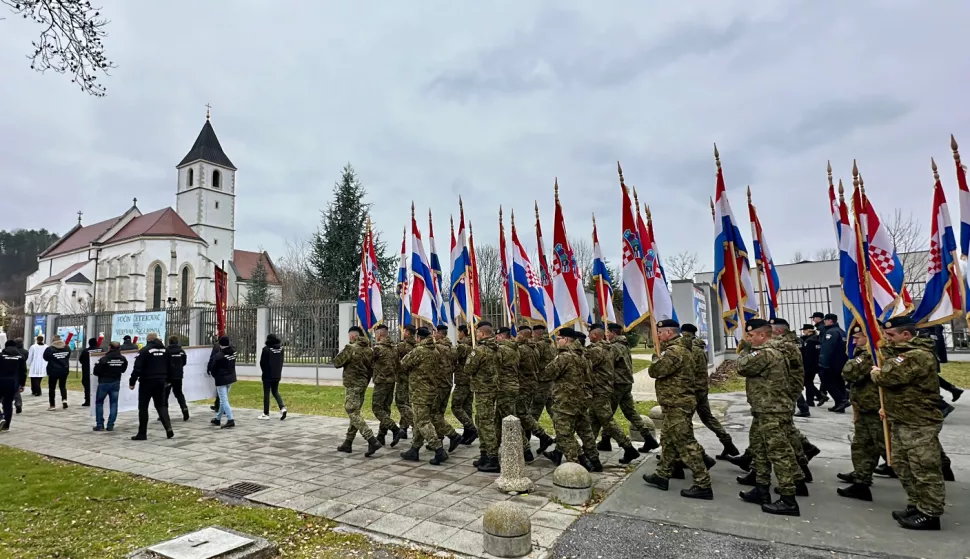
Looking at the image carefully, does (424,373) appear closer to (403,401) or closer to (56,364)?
(403,401)

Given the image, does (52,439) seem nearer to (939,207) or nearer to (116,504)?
(116,504)

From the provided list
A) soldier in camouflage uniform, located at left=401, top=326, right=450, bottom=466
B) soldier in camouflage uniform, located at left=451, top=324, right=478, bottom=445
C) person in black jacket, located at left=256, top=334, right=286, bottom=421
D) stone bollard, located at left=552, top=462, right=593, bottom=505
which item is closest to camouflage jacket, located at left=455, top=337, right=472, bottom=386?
soldier in camouflage uniform, located at left=451, top=324, right=478, bottom=445

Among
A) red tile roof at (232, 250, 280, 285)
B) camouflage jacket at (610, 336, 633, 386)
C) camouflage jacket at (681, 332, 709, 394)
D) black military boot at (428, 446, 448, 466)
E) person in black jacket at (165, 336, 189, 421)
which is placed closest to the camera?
camouflage jacket at (681, 332, 709, 394)

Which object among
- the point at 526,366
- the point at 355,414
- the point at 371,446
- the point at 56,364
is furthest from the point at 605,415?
the point at 56,364

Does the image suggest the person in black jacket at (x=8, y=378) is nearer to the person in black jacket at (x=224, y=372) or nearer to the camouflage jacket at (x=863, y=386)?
the person in black jacket at (x=224, y=372)

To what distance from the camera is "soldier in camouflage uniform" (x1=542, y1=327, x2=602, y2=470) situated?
6391mm

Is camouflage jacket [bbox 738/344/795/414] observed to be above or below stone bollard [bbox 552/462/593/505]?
above

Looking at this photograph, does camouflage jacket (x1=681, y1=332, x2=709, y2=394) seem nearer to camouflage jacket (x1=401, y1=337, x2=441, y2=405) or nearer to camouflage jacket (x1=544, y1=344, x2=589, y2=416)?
camouflage jacket (x1=544, y1=344, x2=589, y2=416)

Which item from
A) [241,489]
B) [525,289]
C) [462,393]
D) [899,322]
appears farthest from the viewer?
[525,289]

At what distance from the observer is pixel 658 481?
19.0 feet

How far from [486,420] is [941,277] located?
6.36 m

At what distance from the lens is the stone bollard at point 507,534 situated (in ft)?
13.7

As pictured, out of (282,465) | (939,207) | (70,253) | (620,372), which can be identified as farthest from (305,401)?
(70,253)

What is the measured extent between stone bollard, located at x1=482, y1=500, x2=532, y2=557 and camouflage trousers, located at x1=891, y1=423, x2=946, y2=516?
11.5 feet
